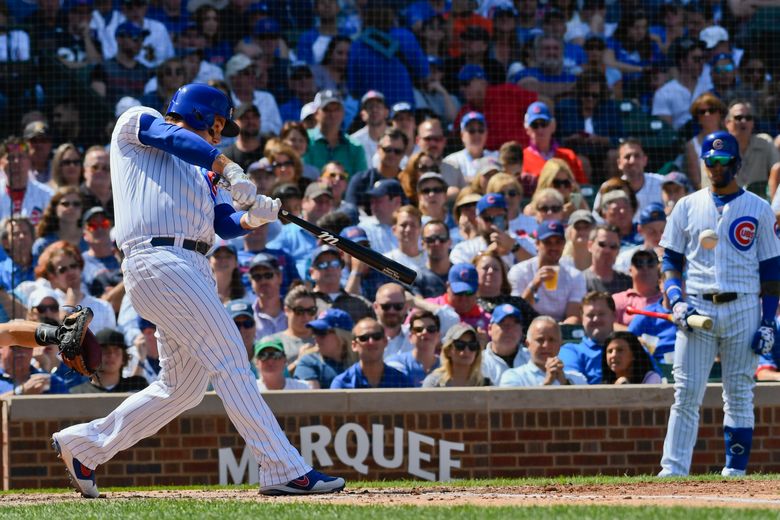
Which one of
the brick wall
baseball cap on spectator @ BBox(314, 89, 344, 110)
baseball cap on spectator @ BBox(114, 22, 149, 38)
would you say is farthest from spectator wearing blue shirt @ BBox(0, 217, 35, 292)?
baseball cap on spectator @ BBox(114, 22, 149, 38)

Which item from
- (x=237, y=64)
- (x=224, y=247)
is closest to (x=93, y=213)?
(x=224, y=247)

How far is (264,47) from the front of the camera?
1338cm

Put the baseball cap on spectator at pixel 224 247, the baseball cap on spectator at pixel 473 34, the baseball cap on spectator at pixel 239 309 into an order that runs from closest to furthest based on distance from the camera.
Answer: the baseball cap on spectator at pixel 239 309 → the baseball cap on spectator at pixel 224 247 → the baseball cap on spectator at pixel 473 34

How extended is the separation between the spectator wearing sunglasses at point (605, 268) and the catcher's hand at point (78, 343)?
4724mm

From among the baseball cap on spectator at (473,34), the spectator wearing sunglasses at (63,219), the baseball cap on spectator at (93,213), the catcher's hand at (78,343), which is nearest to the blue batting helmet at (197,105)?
the catcher's hand at (78,343)

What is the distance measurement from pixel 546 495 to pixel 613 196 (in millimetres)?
5103

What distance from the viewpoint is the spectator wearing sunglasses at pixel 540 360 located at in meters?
8.91

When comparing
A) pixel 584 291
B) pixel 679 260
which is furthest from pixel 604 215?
pixel 679 260

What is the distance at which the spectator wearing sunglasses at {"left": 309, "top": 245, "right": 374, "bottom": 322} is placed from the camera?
32.4ft

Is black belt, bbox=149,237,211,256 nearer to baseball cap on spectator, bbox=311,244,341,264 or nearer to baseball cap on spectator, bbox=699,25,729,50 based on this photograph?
baseball cap on spectator, bbox=311,244,341,264

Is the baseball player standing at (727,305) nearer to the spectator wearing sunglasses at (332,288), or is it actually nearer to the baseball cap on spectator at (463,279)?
the baseball cap on spectator at (463,279)

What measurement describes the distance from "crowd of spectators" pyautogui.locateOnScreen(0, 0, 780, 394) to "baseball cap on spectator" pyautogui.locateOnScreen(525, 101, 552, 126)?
1.0 inches

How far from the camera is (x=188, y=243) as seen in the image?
6.04m

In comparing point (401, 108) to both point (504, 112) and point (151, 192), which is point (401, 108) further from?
point (151, 192)
